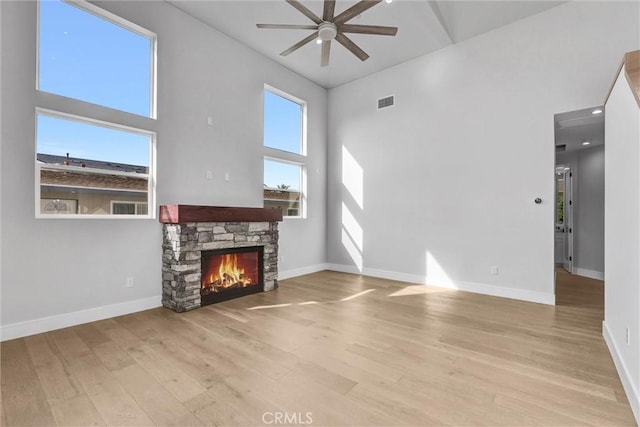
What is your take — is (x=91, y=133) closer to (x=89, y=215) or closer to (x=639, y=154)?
(x=89, y=215)

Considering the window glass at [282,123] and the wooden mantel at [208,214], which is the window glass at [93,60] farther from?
the window glass at [282,123]

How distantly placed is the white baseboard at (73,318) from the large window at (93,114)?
1.04 m

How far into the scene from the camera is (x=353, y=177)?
19.9ft

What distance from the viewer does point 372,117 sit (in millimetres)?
5789

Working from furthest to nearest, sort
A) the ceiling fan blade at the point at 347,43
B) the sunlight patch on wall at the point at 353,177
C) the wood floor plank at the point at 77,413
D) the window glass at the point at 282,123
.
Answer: the sunlight patch on wall at the point at 353,177
the window glass at the point at 282,123
the ceiling fan blade at the point at 347,43
the wood floor plank at the point at 77,413

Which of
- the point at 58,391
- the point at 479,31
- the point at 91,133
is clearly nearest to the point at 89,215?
the point at 91,133

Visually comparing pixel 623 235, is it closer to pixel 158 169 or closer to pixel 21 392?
pixel 21 392

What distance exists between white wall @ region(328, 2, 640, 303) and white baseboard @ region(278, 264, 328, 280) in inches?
17.3

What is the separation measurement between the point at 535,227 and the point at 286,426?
13.5ft

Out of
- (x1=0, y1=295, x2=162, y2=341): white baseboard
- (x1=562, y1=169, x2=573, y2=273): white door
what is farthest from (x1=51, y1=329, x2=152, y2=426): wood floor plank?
(x1=562, y1=169, x2=573, y2=273): white door

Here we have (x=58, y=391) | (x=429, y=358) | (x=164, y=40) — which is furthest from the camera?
(x=164, y=40)

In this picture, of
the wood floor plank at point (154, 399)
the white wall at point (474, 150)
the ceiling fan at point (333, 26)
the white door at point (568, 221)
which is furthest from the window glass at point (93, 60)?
the white door at point (568, 221)

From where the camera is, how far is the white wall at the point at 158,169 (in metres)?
2.80

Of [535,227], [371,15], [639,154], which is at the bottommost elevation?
[535,227]
